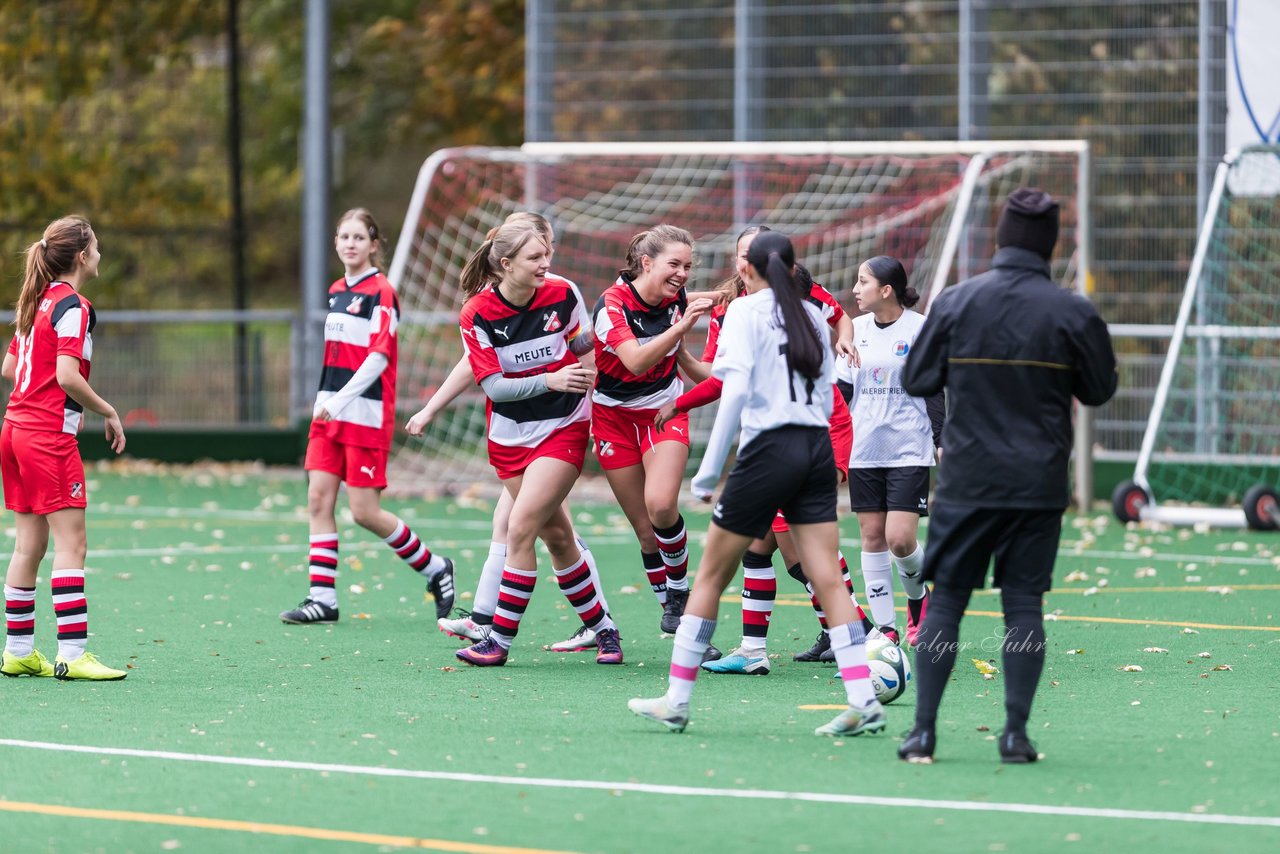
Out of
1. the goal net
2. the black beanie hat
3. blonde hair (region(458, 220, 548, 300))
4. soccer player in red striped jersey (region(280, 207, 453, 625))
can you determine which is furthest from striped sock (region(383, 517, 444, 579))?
the goal net

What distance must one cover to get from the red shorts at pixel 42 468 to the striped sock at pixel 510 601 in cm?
179

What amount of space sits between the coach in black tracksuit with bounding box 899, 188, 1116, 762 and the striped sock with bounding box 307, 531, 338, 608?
14.8 ft

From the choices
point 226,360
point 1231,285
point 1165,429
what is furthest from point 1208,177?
point 226,360

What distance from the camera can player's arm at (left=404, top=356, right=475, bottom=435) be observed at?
850 centimetres

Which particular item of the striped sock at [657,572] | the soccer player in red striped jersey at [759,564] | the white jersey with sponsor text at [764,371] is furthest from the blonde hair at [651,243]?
the white jersey with sponsor text at [764,371]

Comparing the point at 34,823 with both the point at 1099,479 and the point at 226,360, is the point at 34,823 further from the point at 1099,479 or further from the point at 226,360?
the point at 226,360

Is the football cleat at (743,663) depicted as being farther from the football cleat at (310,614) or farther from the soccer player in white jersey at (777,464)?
the football cleat at (310,614)

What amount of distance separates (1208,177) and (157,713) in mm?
11848

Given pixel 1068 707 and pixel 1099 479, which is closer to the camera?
pixel 1068 707

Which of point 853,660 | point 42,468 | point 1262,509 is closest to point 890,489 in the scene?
point 853,660

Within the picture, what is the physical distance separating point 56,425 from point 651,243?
2545 millimetres

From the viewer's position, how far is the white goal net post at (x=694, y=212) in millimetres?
17188

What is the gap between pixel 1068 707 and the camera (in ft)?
24.4

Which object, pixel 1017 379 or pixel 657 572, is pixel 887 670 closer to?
pixel 1017 379
